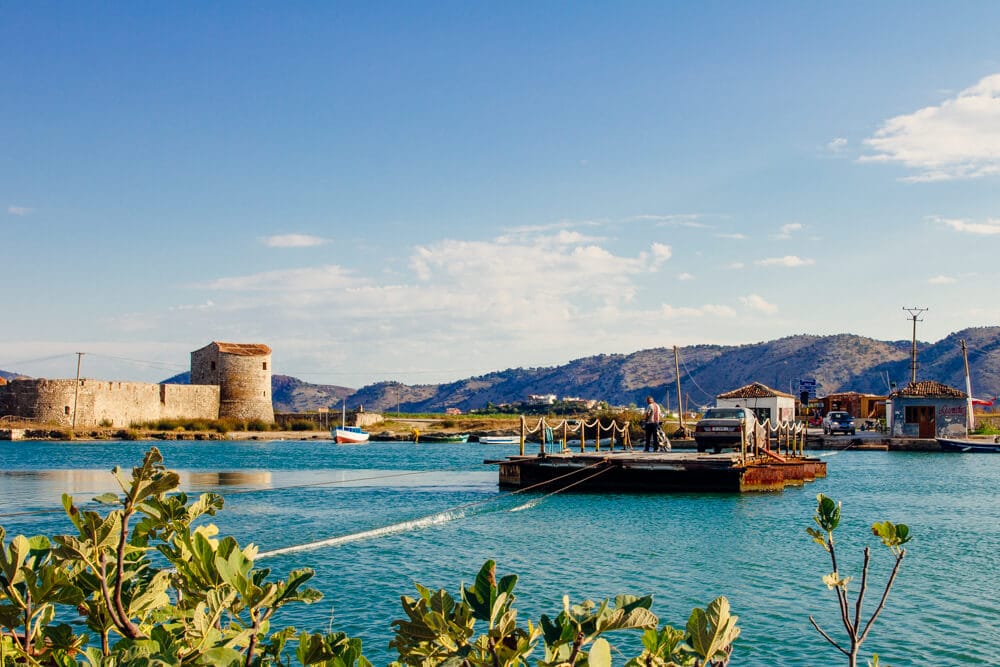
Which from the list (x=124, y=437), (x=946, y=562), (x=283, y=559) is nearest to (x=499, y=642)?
(x=283, y=559)

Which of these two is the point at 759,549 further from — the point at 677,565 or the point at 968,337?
the point at 968,337

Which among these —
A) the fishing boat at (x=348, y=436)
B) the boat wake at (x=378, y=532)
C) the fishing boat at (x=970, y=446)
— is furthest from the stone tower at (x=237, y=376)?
the boat wake at (x=378, y=532)

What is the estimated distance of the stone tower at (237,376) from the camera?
85750mm

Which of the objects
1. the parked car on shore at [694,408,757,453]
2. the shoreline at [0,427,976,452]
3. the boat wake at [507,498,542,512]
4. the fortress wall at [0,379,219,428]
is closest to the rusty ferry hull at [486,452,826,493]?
the boat wake at [507,498,542,512]

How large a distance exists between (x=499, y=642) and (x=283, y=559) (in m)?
15.2

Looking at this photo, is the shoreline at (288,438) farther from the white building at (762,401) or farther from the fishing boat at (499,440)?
the white building at (762,401)

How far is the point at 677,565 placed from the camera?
15711 millimetres

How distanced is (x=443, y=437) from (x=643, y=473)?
5860 cm

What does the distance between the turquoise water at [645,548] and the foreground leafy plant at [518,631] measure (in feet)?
15.4

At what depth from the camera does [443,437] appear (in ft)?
276

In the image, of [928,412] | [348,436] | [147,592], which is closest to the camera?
[147,592]

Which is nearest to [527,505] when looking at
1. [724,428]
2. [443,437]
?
[724,428]

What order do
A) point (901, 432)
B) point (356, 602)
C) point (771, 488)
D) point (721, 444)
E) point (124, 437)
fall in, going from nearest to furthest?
point (356, 602) < point (771, 488) < point (721, 444) < point (901, 432) < point (124, 437)

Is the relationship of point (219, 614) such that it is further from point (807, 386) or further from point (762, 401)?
point (807, 386)
